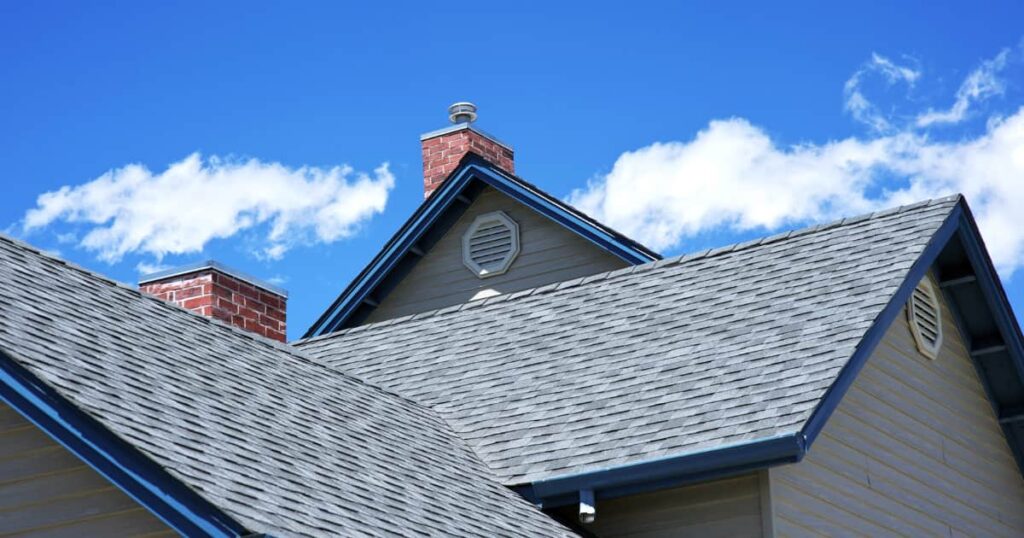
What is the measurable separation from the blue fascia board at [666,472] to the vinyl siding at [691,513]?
330 millimetres

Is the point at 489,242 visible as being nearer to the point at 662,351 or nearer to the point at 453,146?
the point at 453,146

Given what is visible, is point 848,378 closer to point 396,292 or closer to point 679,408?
point 679,408

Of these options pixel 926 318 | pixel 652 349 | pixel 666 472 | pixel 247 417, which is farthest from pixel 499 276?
A: pixel 247 417

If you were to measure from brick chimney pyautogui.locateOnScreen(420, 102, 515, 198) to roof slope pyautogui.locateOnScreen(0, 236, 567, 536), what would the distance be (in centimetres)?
766

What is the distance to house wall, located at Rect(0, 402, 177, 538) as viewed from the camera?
9.43 metres

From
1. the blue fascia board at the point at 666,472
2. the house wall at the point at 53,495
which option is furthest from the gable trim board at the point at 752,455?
the house wall at the point at 53,495

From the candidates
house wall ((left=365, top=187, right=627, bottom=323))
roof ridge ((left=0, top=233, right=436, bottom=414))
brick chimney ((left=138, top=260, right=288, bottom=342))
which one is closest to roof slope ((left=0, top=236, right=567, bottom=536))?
roof ridge ((left=0, top=233, right=436, bottom=414))

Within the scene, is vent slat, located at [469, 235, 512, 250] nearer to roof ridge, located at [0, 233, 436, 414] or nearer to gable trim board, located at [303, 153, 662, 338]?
gable trim board, located at [303, 153, 662, 338]

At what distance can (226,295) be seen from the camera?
682 inches

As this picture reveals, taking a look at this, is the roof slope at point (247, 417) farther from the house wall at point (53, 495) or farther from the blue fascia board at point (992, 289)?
the blue fascia board at point (992, 289)

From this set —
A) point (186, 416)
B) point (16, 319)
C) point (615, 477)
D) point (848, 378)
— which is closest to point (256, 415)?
point (186, 416)

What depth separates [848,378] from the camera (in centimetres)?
1273

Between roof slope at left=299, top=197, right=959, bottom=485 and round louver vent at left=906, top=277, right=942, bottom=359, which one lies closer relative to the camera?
roof slope at left=299, top=197, right=959, bottom=485

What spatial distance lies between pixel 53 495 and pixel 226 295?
7770 millimetres
